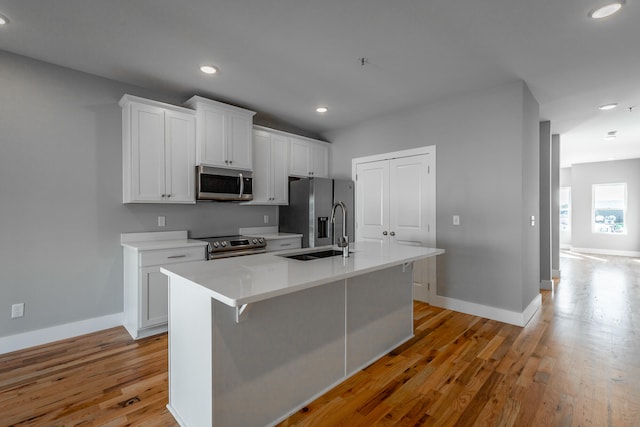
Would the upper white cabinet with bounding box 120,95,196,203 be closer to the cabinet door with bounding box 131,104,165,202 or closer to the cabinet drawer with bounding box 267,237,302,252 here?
the cabinet door with bounding box 131,104,165,202

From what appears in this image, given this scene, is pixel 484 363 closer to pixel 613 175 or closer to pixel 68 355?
pixel 68 355

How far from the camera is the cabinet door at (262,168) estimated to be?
165 inches

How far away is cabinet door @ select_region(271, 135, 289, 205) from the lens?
14.4ft

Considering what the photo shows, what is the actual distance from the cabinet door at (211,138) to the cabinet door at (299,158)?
1.20m

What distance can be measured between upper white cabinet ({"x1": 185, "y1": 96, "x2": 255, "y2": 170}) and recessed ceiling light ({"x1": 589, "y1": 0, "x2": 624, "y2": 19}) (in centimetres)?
328

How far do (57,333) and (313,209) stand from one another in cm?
301

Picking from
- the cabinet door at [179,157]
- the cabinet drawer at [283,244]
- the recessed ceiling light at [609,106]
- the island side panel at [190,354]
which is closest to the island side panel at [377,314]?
the island side panel at [190,354]

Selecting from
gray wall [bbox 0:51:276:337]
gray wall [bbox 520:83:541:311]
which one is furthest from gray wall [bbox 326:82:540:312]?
gray wall [bbox 0:51:276:337]

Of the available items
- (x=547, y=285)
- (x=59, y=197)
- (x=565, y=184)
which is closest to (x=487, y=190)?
(x=547, y=285)

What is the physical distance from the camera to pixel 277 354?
1.78m

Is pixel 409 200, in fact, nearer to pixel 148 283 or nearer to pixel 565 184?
pixel 148 283

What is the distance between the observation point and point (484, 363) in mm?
2467

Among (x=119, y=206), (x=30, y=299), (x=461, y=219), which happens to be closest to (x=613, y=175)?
(x=461, y=219)

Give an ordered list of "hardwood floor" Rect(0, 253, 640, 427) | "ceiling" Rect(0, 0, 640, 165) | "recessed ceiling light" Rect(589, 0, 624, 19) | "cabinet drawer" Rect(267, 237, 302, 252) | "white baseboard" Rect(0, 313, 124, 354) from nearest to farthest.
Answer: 1. "hardwood floor" Rect(0, 253, 640, 427)
2. "recessed ceiling light" Rect(589, 0, 624, 19)
3. "ceiling" Rect(0, 0, 640, 165)
4. "white baseboard" Rect(0, 313, 124, 354)
5. "cabinet drawer" Rect(267, 237, 302, 252)
